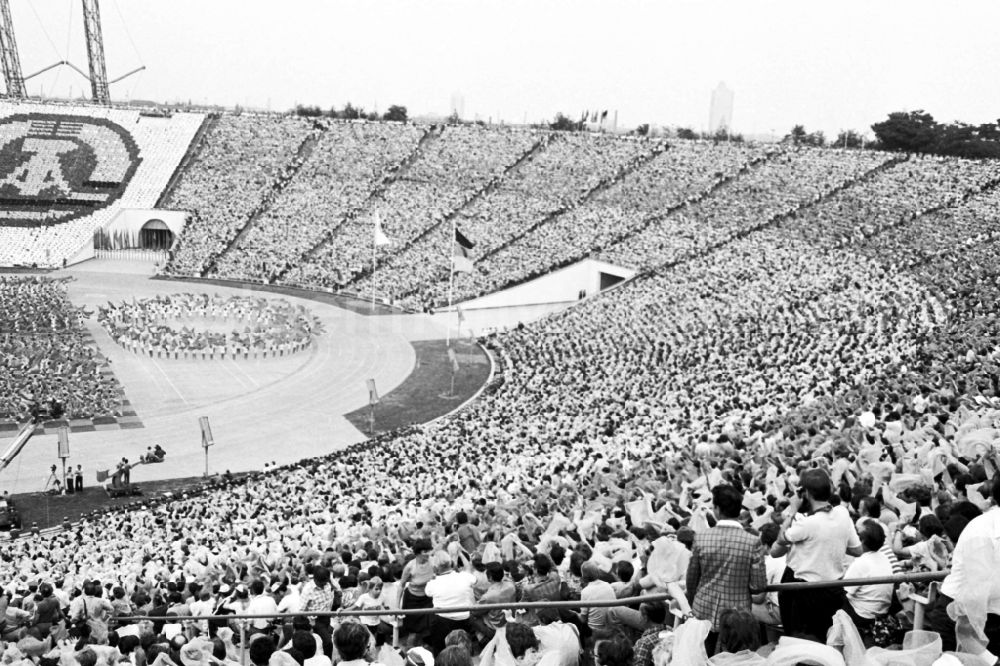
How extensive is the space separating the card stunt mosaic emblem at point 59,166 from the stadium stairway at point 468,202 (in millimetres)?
23237

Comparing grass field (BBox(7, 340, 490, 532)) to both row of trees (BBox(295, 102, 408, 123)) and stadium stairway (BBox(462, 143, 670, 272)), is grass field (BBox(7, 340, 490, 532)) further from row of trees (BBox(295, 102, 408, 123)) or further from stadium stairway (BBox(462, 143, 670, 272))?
row of trees (BBox(295, 102, 408, 123))

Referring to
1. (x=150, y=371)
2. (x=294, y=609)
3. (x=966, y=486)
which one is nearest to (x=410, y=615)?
(x=294, y=609)

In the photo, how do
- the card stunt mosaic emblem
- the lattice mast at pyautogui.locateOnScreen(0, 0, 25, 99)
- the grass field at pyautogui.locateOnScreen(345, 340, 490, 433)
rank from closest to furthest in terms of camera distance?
the grass field at pyautogui.locateOnScreen(345, 340, 490, 433)
the card stunt mosaic emblem
the lattice mast at pyautogui.locateOnScreen(0, 0, 25, 99)

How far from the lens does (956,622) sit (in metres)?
5.96

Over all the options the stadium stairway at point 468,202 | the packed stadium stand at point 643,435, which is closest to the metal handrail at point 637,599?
the packed stadium stand at point 643,435

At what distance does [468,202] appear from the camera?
6294 centimetres

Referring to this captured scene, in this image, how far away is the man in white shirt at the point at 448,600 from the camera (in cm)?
842

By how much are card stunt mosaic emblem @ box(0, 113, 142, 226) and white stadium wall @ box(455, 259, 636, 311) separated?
1246 inches

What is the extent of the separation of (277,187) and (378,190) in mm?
7862

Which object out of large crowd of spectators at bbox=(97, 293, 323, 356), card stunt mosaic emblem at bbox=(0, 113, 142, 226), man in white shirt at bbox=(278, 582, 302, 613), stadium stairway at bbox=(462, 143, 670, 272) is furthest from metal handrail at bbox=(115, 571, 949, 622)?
card stunt mosaic emblem at bbox=(0, 113, 142, 226)

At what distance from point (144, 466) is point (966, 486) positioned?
2269cm

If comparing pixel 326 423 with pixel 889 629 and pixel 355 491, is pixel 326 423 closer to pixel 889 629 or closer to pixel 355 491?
pixel 355 491

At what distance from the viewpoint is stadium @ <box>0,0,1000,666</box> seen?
7246 millimetres

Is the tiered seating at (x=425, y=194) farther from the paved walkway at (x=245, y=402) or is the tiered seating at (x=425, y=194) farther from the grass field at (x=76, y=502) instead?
the grass field at (x=76, y=502)
